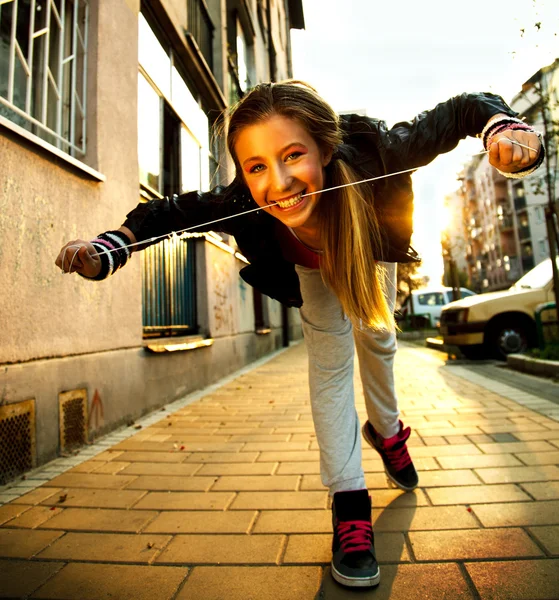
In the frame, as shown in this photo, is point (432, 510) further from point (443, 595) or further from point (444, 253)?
point (444, 253)

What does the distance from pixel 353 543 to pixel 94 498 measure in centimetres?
141

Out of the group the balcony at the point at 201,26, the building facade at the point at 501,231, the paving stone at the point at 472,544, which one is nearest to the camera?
the paving stone at the point at 472,544

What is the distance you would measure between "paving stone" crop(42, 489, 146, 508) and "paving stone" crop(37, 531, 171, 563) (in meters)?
0.33

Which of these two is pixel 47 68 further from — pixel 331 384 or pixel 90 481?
pixel 331 384

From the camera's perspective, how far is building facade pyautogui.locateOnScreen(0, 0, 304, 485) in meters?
2.77

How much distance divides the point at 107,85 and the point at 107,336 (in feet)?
7.10

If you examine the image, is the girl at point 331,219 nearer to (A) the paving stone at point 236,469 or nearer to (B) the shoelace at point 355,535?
(B) the shoelace at point 355,535

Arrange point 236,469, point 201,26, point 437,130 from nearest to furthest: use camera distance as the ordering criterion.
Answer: point 437,130 → point 236,469 → point 201,26

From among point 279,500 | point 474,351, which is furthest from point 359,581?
point 474,351

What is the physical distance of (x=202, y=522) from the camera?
200 cm

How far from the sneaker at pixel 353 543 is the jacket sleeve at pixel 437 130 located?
117cm

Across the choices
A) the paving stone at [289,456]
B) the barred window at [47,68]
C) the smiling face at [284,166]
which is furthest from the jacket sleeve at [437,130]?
the barred window at [47,68]

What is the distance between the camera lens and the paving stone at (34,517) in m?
2.03

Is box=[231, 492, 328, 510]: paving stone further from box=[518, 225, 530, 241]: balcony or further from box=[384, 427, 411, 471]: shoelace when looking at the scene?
box=[518, 225, 530, 241]: balcony
